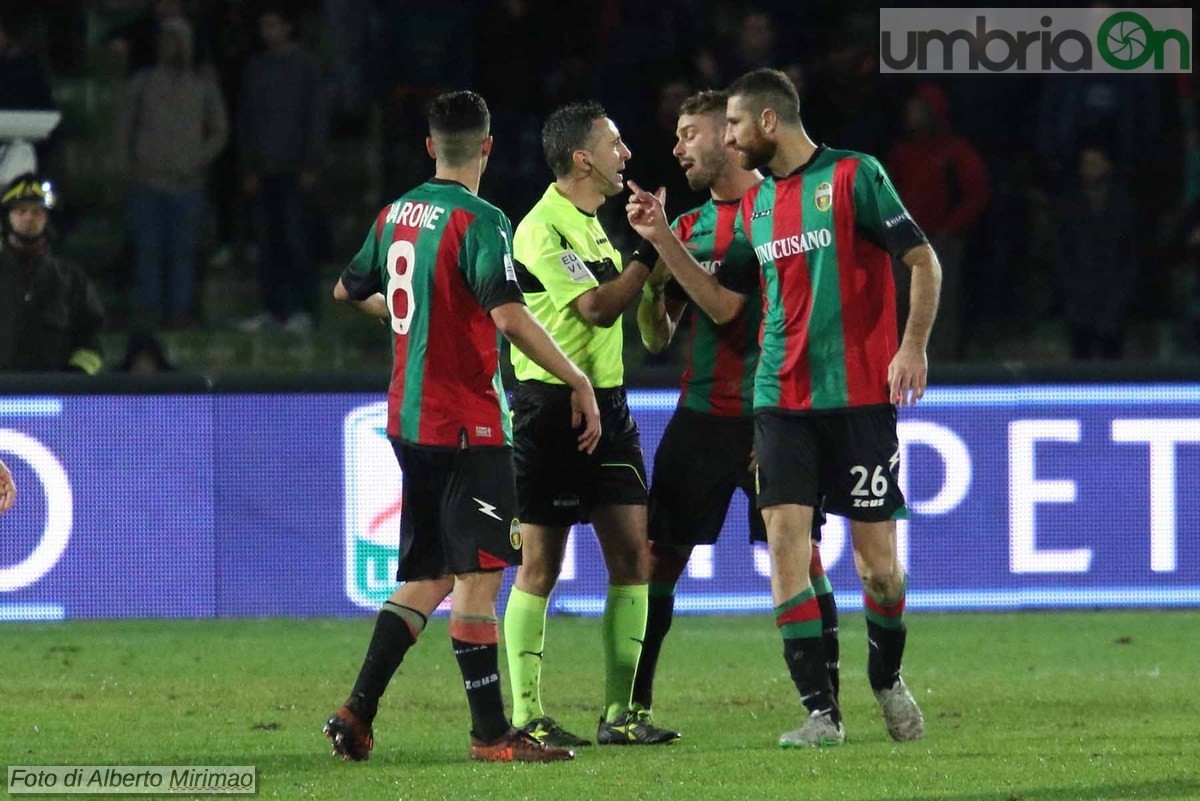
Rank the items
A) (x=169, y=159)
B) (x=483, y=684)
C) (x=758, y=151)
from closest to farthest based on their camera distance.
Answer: (x=483, y=684) → (x=758, y=151) → (x=169, y=159)

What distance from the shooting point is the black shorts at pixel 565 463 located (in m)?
7.12

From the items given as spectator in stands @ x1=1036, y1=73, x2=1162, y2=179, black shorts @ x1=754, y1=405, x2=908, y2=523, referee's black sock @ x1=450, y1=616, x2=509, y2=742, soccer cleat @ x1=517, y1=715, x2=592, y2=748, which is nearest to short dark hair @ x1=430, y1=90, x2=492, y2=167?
black shorts @ x1=754, y1=405, x2=908, y2=523

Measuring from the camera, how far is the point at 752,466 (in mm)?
7348

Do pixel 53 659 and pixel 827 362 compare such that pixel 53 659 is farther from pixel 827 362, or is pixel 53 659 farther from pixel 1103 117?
pixel 1103 117

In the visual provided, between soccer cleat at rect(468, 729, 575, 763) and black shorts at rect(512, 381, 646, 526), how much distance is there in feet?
2.89

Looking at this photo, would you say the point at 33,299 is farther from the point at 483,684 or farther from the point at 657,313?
the point at 483,684

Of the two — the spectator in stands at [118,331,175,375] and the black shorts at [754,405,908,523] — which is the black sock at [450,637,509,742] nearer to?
the black shorts at [754,405,908,523]

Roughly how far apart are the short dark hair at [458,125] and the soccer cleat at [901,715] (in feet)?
7.35

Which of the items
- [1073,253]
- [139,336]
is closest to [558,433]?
[139,336]

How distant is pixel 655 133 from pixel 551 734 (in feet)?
22.1

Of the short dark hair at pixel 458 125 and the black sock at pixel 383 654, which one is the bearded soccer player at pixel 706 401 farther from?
the black sock at pixel 383 654

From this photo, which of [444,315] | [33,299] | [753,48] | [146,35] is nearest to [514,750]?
[444,315]

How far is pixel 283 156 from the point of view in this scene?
45.4 ft

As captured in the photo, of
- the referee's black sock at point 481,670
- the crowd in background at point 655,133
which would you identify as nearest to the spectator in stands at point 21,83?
the crowd in background at point 655,133
